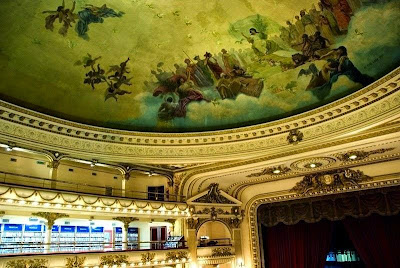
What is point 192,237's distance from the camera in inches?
811

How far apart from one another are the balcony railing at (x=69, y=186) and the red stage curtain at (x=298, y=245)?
7416 millimetres

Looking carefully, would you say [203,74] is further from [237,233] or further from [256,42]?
[237,233]

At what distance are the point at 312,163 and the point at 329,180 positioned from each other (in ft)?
8.01

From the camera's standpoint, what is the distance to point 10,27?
14148 mm

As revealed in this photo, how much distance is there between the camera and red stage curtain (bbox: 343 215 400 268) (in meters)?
20.1

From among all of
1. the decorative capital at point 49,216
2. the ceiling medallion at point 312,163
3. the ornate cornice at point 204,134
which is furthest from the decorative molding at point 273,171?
the decorative capital at point 49,216

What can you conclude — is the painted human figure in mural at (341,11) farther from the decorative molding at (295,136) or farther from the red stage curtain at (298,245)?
the red stage curtain at (298,245)

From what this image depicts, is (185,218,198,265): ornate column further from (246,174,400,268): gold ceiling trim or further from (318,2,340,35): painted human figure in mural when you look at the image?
(318,2,340,35): painted human figure in mural

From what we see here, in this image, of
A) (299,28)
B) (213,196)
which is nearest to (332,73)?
(299,28)

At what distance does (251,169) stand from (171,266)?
21.4 ft

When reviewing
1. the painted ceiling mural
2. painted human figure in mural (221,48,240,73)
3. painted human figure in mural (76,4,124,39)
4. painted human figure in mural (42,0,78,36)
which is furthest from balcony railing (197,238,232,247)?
painted human figure in mural (42,0,78,36)

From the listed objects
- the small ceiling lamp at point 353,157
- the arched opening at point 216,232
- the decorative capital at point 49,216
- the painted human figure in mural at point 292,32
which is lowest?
the arched opening at point 216,232

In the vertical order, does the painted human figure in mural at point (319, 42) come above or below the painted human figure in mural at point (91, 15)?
below

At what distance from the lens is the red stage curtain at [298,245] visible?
22.6 m
